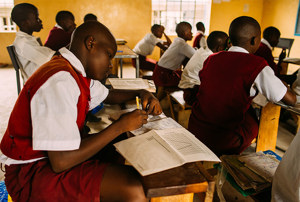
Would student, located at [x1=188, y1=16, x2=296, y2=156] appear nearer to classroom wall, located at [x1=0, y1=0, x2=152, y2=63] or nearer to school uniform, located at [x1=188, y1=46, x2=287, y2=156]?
school uniform, located at [x1=188, y1=46, x2=287, y2=156]

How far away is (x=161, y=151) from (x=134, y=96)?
627 mm

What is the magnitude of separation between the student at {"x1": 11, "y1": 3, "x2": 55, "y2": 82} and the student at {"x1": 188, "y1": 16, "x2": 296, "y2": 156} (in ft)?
4.97

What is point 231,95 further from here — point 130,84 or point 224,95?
point 130,84

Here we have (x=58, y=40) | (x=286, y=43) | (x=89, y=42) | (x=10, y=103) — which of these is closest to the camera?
(x=89, y=42)

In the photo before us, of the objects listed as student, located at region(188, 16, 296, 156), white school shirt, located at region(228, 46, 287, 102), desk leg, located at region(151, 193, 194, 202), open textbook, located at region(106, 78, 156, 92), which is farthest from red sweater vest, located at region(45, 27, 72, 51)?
desk leg, located at region(151, 193, 194, 202)

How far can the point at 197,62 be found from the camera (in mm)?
2451

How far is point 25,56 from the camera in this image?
2287mm

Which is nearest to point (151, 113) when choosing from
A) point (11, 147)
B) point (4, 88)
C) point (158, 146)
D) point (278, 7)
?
point (158, 146)

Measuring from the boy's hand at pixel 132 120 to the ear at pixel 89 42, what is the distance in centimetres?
29

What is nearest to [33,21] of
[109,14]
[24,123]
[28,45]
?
[28,45]

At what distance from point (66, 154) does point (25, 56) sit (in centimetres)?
182

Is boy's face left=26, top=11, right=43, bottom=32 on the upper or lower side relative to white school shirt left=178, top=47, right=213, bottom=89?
upper

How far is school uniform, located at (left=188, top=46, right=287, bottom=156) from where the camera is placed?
4.52 feet

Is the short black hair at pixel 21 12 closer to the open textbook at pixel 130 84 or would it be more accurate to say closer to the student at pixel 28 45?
the student at pixel 28 45
